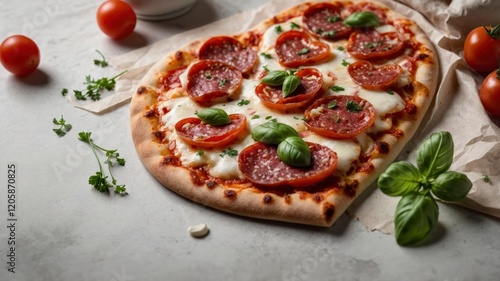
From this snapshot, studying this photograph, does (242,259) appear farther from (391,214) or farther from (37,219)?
(37,219)

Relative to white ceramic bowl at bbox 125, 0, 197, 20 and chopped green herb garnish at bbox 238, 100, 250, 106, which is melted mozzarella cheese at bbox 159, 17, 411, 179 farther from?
white ceramic bowl at bbox 125, 0, 197, 20

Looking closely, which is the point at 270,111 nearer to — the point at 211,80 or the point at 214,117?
the point at 214,117

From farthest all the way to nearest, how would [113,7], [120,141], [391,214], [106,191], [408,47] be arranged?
[113,7] < [408,47] < [120,141] < [106,191] < [391,214]

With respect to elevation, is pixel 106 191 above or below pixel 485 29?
below

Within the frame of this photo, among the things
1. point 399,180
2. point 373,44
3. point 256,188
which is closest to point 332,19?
point 373,44

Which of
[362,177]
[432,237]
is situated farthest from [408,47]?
[432,237]
